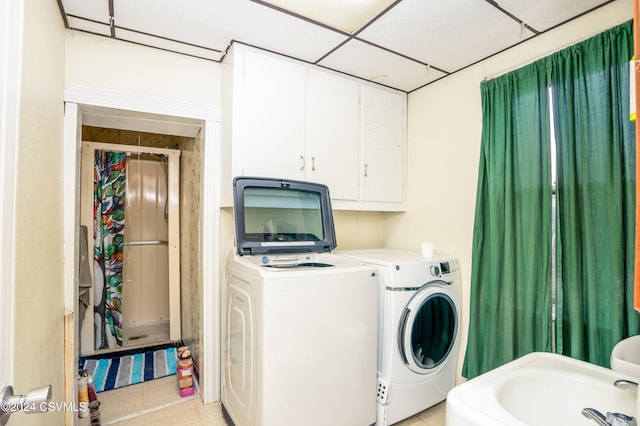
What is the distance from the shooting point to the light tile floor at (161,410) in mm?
2012

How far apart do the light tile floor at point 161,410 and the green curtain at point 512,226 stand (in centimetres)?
45

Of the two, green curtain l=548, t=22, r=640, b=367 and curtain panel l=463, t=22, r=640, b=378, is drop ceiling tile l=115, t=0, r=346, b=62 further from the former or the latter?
green curtain l=548, t=22, r=640, b=367

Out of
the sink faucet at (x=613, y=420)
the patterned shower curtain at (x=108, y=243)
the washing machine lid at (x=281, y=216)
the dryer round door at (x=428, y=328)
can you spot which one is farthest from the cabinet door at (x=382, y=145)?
the patterned shower curtain at (x=108, y=243)

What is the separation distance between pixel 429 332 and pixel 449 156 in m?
1.25

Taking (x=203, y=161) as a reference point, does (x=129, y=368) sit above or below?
below

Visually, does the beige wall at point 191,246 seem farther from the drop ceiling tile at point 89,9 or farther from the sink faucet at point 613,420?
the sink faucet at point 613,420

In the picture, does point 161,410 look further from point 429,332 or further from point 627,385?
point 627,385

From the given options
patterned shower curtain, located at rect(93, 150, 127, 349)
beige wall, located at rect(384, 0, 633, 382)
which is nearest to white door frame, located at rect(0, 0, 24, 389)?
beige wall, located at rect(384, 0, 633, 382)

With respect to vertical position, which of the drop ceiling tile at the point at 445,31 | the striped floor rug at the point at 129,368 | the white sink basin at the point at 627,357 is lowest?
the striped floor rug at the point at 129,368

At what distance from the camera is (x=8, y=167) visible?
0.70 m

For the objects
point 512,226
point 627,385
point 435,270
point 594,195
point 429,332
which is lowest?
point 429,332

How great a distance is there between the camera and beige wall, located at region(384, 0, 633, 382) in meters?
2.17

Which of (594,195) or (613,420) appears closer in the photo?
(613,420)

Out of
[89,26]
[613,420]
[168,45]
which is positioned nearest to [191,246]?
[168,45]
